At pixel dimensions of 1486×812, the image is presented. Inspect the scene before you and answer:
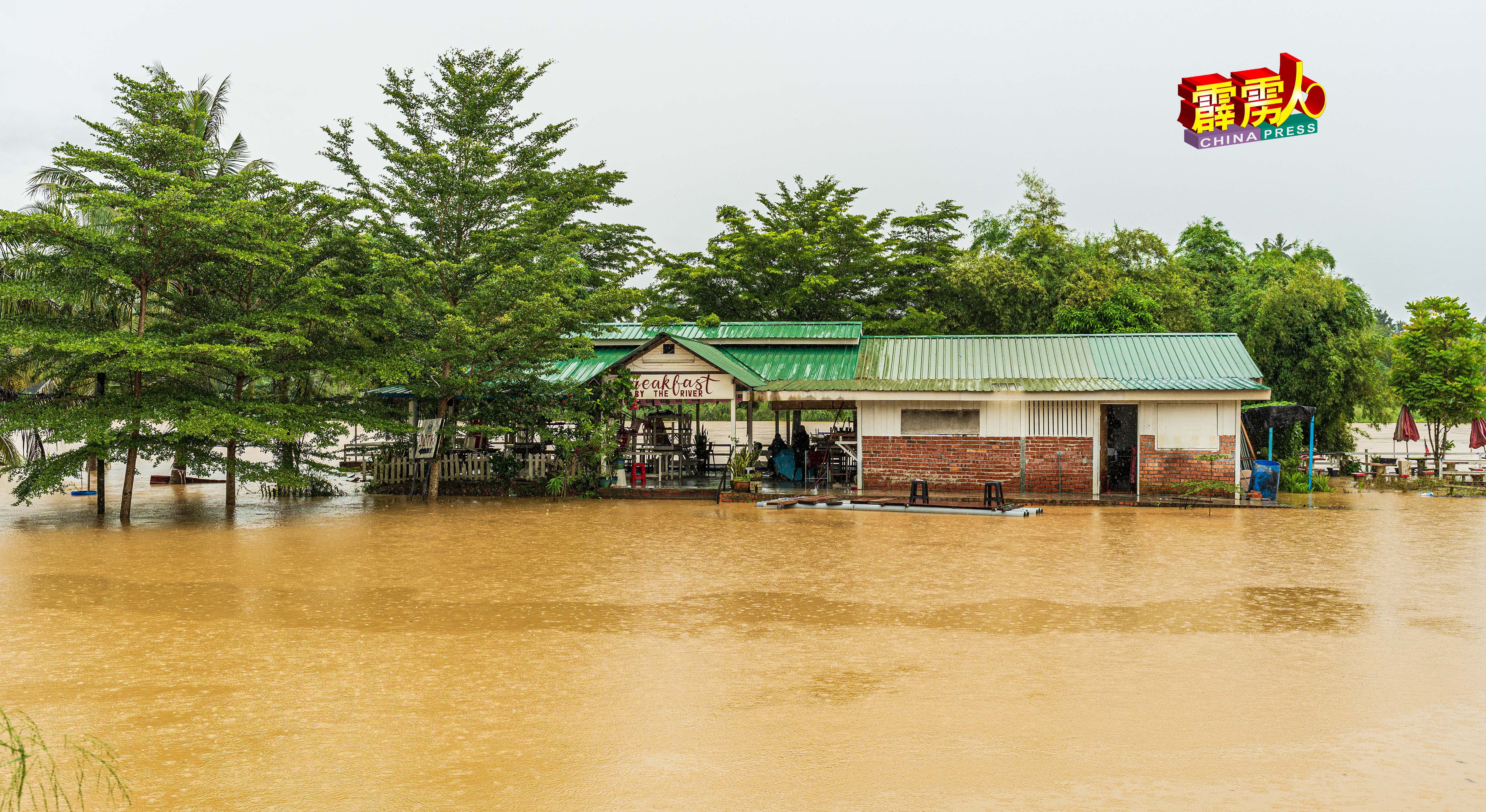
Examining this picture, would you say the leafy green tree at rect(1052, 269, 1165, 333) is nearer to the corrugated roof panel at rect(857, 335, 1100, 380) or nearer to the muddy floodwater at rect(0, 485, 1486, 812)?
the corrugated roof panel at rect(857, 335, 1100, 380)

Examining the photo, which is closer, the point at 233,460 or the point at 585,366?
the point at 233,460

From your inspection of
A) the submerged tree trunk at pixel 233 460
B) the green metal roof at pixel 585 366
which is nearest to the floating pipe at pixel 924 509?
the green metal roof at pixel 585 366

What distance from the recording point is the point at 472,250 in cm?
2381

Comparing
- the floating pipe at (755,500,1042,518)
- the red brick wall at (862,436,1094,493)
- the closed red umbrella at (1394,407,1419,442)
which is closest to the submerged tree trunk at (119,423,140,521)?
the floating pipe at (755,500,1042,518)

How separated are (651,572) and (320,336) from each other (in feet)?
36.2

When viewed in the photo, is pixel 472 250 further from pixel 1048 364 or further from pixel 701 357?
pixel 1048 364

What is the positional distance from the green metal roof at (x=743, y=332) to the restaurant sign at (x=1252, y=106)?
9.48 meters

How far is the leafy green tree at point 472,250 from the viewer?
821 inches

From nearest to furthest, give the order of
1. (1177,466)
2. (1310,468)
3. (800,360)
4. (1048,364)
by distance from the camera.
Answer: (1177,466)
(1310,468)
(1048,364)
(800,360)

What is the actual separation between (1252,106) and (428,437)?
2056cm

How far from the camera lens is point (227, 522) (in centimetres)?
1797

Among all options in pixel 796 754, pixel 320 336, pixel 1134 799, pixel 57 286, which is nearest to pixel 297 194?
pixel 320 336

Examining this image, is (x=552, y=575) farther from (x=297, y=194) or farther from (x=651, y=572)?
(x=297, y=194)

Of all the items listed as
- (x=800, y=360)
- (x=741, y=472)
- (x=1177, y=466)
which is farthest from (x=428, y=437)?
(x=1177, y=466)
